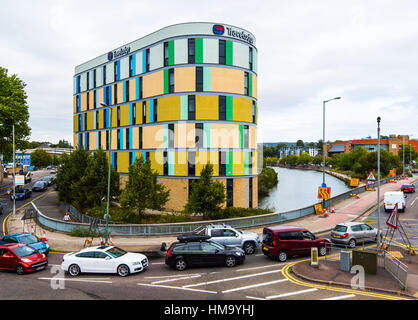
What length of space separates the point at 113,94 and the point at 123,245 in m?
33.4

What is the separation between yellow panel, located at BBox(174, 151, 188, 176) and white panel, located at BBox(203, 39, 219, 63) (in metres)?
11.4

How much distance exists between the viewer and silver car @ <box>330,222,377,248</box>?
62.8 ft

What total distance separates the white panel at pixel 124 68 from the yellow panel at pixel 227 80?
15.6 meters

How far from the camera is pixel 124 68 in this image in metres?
45.6

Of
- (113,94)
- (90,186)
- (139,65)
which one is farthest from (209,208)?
(113,94)

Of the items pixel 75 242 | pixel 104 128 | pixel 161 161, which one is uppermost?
pixel 104 128

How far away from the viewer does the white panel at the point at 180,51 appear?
36562 millimetres

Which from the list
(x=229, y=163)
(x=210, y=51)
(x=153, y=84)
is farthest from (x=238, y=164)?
(x=153, y=84)

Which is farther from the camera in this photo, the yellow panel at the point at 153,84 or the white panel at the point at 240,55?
the yellow panel at the point at 153,84

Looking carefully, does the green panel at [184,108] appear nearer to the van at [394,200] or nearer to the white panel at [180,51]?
the white panel at [180,51]

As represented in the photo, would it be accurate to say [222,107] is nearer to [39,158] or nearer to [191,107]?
[191,107]

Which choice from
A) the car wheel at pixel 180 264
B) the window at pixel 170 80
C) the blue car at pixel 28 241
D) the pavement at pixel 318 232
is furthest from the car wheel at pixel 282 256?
the window at pixel 170 80
